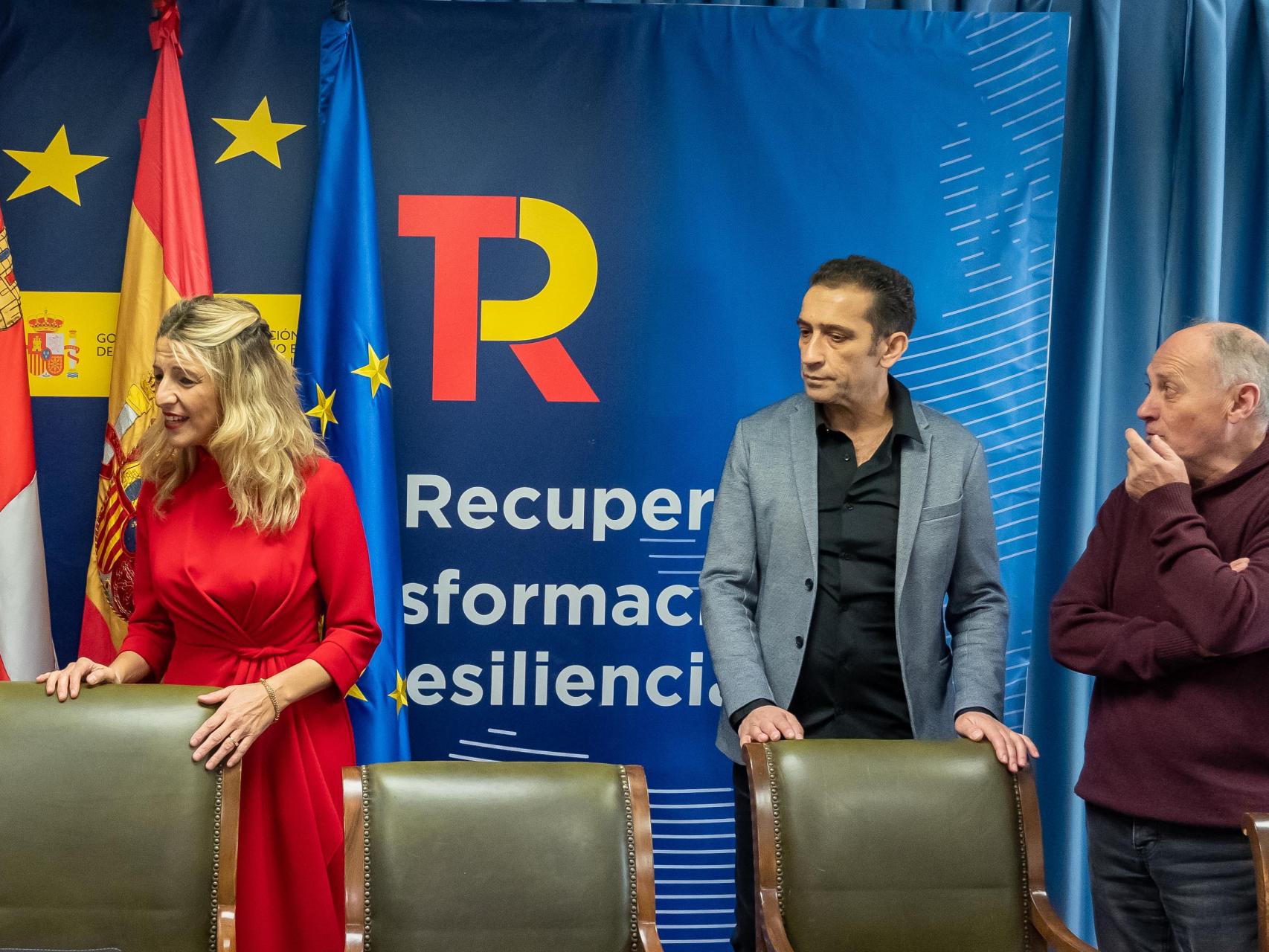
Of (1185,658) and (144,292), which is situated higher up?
(144,292)

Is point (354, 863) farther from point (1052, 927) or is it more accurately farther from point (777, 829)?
point (1052, 927)

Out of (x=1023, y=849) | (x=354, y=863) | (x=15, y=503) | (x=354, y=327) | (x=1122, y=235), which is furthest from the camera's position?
(x=1122, y=235)

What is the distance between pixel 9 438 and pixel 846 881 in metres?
2.24

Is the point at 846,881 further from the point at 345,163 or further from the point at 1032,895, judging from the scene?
the point at 345,163

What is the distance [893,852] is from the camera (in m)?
2.10

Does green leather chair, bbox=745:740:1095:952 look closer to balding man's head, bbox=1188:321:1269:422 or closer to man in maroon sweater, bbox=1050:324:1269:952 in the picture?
man in maroon sweater, bbox=1050:324:1269:952

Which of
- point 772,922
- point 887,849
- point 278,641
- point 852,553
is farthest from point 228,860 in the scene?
point 852,553

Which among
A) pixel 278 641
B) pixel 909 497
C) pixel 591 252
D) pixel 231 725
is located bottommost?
pixel 231 725

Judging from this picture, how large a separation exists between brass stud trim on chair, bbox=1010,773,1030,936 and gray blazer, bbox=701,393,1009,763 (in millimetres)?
202

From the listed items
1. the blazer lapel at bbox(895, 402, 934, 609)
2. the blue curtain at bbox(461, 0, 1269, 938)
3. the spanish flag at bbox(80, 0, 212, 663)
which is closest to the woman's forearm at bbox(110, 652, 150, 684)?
the spanish flag at bbox(80, 0, 212, 663)

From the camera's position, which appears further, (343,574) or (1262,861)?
(343,574)

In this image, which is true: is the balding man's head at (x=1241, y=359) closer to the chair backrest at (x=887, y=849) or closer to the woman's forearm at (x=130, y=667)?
the chair backrest at (x=887, y=849)

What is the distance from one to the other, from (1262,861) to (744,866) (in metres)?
0.96

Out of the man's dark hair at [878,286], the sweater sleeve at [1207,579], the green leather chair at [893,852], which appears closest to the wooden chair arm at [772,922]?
the green leather chair at [893,852]
